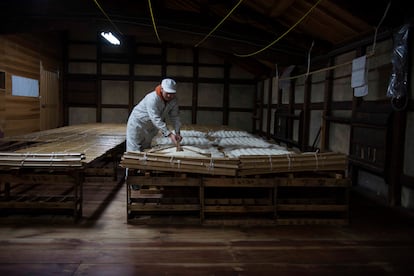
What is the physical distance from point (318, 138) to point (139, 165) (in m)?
3.58

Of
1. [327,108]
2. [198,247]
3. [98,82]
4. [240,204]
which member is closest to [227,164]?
[240,204]

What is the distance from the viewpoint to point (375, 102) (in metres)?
4.19

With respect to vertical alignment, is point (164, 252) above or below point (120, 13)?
below

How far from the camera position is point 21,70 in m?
7.15

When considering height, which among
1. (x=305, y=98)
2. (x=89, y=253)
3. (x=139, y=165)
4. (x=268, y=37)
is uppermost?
(x=268, y=37)

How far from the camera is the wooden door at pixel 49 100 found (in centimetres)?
844

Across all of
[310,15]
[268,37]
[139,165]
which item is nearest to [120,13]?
[268,37]

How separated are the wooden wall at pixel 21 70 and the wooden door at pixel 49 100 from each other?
0.22 m

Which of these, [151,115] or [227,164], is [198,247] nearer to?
[227,164]

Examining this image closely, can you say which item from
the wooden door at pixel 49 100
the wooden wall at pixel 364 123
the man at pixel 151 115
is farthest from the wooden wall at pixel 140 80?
the man at pixel 151 115

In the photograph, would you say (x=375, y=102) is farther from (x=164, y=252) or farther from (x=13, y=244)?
(x=13, y=244)

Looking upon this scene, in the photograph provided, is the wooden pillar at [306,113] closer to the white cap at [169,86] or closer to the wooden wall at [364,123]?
the wooden wall at [364,123]

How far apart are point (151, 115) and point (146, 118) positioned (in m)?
0.39

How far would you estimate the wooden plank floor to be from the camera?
2379 millimetres
